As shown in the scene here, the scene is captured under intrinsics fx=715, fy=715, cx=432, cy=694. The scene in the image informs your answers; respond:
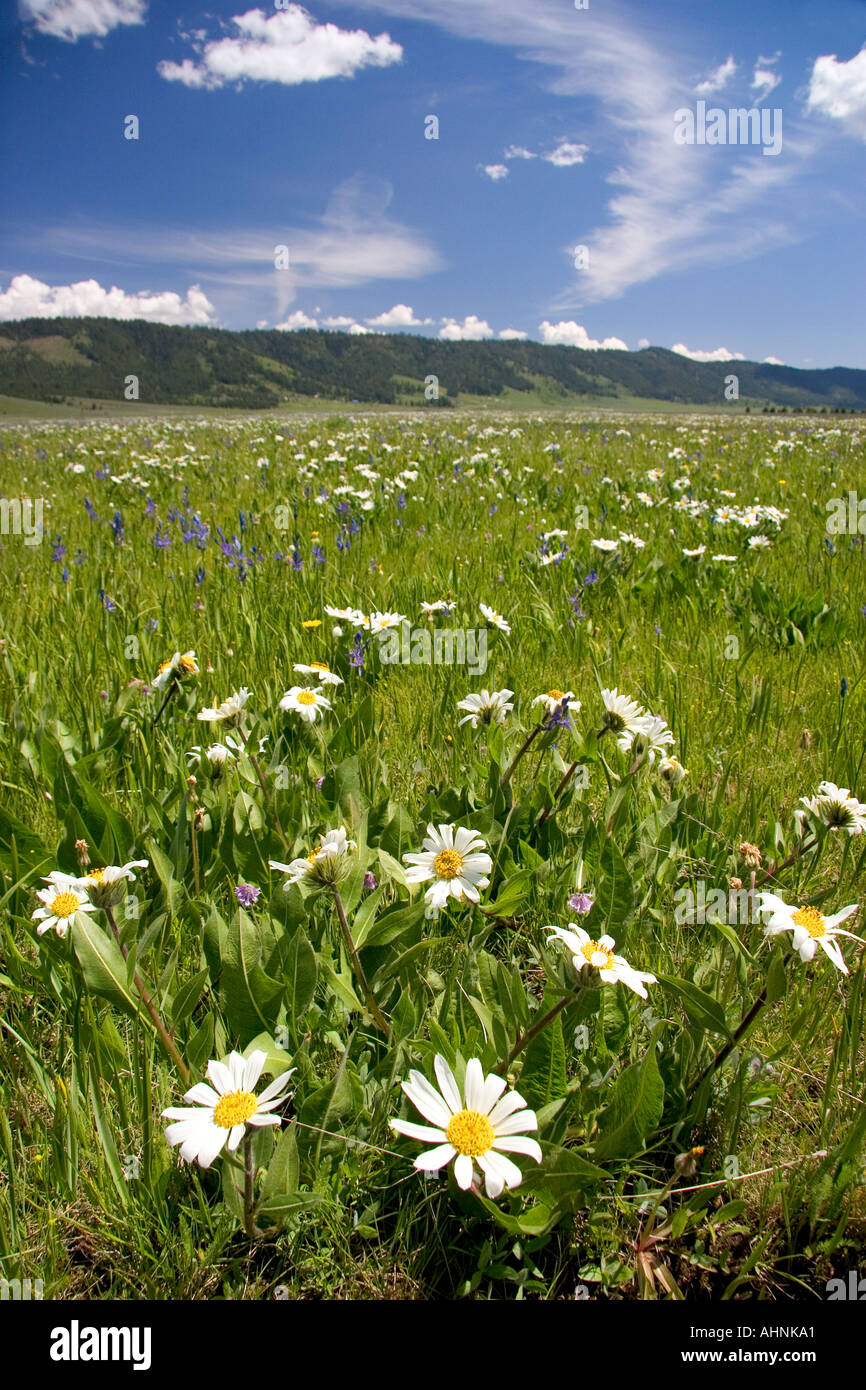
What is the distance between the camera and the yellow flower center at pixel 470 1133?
3.51ft

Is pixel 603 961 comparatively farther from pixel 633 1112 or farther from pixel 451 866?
pixel 451 866

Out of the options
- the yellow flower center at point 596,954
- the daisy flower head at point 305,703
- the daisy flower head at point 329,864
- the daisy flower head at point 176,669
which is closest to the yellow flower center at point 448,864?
the daisy flower head at point 329,864

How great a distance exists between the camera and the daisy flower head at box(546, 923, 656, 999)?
1.17 meters

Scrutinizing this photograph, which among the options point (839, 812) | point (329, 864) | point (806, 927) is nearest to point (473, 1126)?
point (329, 864)

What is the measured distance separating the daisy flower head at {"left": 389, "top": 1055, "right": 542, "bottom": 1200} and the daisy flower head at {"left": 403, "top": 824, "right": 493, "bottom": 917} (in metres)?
0.43

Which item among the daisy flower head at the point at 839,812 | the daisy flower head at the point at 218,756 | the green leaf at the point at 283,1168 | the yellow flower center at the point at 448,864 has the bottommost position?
the green leaf at the point at 283,1168

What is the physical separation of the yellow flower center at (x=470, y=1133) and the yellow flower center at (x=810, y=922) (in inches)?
24.9

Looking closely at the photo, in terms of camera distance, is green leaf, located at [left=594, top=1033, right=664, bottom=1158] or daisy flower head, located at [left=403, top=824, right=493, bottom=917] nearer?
green leaf, located at [left=594, top=1033, right=664, bottom=1158]

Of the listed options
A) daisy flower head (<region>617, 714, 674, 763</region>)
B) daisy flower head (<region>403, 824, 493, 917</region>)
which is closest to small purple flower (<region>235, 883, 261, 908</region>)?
daisy flower head (<region>403, 824, 493, 917</region>)

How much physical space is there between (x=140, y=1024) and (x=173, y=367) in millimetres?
188126

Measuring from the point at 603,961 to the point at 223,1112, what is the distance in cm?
63

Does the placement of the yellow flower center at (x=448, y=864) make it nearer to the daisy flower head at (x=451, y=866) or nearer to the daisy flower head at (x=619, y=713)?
the daisy flower head at (x=451, y=866)

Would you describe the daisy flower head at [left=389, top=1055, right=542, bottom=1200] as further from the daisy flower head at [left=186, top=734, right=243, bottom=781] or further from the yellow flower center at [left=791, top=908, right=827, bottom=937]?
the daisy flower head at [left=186, top=734, right=243, bottom=781]
